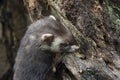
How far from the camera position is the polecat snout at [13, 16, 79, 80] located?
13.7ft

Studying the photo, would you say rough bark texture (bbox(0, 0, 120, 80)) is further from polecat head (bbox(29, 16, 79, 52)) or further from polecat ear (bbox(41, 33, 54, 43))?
polecat ear (bbox(41, 33, 54, 43))

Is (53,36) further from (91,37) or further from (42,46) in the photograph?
(91,37)

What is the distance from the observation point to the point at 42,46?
4250 millimetres

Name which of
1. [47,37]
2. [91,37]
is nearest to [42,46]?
[47,37]

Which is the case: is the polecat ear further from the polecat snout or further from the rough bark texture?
the rough bark texture

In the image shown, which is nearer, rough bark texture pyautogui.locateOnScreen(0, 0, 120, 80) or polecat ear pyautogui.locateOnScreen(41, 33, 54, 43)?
rough bark texture pyautogui.locateOnScreen(0, 0, 120, 80)

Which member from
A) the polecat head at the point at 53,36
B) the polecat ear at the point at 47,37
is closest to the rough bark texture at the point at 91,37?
the polecat head at the point at 53,36

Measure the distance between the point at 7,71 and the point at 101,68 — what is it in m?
3.76

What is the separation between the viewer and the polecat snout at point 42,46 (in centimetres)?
419

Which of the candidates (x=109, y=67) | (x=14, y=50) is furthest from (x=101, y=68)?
(x=14, y=50)

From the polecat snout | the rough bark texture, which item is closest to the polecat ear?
the polecat snout

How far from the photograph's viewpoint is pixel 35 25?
4.29 metres

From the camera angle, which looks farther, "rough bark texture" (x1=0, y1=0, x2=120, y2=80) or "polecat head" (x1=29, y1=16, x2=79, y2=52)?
"polecat head" (x1=29, y1=16, x2=79, y2=52)

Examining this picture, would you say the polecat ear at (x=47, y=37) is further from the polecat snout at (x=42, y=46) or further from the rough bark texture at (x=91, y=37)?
the rough bark texture at (x=91, y=37)
